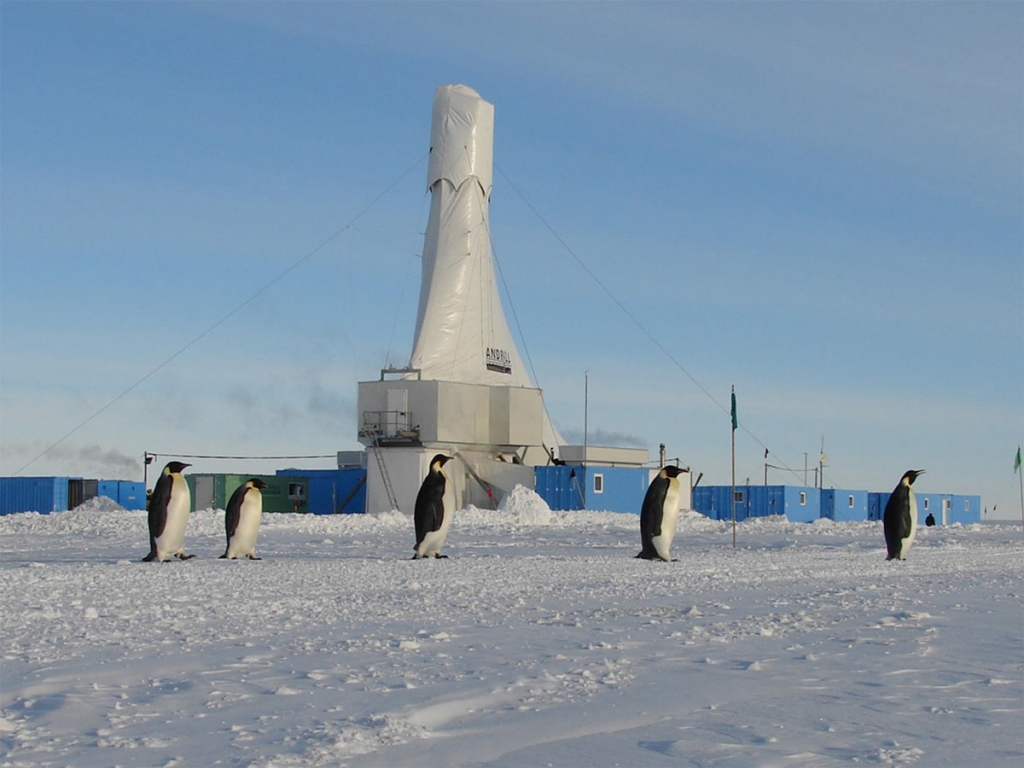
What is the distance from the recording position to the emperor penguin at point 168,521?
15.4 metres

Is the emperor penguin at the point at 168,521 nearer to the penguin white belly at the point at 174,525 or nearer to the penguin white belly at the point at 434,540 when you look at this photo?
the penguin white belly at the point at 174,525

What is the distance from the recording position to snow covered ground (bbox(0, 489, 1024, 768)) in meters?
Result: 4.44

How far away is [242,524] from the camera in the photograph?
53.0 ft

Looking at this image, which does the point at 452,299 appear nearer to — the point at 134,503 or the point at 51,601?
the point at 134,503

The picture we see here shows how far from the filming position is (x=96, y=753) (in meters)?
4.43

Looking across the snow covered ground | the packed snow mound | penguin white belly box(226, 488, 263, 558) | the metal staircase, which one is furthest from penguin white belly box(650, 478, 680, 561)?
the metal staircase

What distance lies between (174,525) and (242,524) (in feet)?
3.23

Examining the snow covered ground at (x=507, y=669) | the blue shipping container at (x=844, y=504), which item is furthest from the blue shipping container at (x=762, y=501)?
the snow covered ground at (x=507, y=669)

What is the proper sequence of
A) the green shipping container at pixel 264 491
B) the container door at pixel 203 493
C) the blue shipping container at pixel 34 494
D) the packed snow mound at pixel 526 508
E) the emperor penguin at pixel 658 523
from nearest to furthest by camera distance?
the emperor penguin at pixel 658 523 < the packed snow mound at pixel 526 508 < the blue shipping container at pixel 34 494 < the green shipping container at pixel 264 491 < the container door at pixel 203 493

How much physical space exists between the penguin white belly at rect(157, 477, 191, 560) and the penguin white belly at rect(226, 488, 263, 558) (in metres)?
0.73

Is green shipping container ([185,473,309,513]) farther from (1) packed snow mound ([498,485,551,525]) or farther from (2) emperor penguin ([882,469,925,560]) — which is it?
(2) emperor penguin ([882,469,925,560])

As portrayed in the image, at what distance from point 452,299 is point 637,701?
34.7m

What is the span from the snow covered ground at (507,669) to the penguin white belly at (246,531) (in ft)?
11.6

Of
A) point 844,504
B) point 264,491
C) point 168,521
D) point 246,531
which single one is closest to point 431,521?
point 246,531
